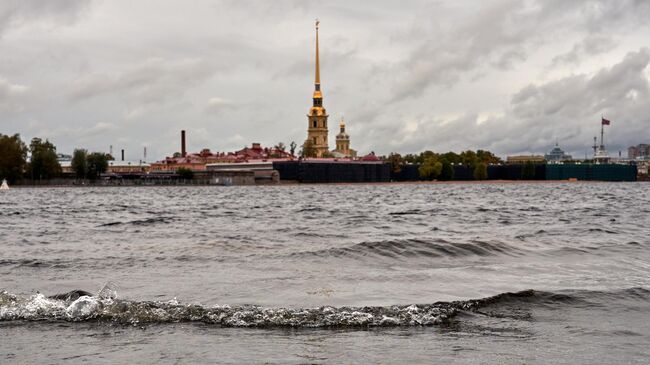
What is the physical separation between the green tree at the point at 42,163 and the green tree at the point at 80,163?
279cm

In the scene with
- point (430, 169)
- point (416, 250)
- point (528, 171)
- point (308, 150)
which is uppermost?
point (308, 150)

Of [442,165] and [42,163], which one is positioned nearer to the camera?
[42,163]

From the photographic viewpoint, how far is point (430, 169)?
156 meters

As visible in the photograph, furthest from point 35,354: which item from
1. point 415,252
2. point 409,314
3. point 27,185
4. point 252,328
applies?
point 27,185

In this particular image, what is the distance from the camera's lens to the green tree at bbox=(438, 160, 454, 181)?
535 feet

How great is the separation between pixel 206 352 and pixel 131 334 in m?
1.23

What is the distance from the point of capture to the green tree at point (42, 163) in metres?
111

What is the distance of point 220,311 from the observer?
8523 millimetres

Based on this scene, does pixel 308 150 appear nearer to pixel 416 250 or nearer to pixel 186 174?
pixel 186 174

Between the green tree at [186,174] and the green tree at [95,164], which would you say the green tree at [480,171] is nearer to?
the green tree at [186,174]

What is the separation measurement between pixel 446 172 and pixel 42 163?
280 ft

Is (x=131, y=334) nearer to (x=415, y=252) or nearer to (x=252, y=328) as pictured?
(x=252, y=328)

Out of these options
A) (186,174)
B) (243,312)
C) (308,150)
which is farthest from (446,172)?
(243,312)

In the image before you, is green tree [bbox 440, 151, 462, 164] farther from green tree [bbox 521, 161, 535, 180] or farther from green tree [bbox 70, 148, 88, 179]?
green tree [bbox 70, 148, 88, 179]
